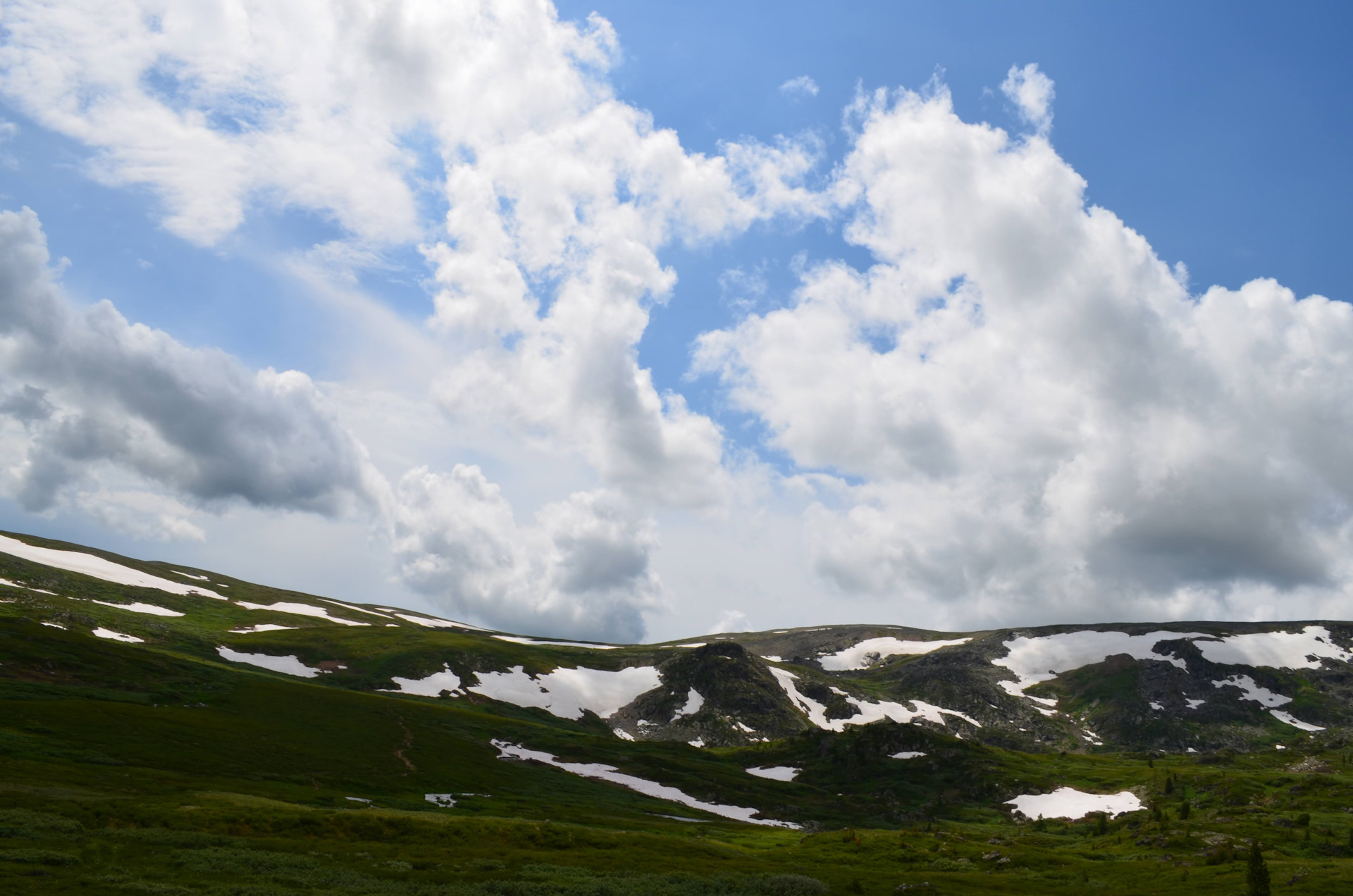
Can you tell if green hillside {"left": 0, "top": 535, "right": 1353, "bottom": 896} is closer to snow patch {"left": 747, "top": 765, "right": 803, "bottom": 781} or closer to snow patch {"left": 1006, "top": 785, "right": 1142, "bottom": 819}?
snow patch {"left": 747, "top": 765, "right": 803, "bottom": 781}

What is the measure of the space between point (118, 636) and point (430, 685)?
208 ft

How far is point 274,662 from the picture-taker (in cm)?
17500

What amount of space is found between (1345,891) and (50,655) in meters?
138

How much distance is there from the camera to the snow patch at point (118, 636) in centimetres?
14712

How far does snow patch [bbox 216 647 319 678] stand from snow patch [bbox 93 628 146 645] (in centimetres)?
1648

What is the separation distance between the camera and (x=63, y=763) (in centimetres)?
6650

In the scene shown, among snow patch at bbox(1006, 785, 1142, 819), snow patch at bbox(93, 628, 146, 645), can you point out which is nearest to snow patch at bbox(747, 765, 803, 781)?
snow patch at bbox(1006, 785, 1142, 819)

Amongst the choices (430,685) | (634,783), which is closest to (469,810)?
(634,783)

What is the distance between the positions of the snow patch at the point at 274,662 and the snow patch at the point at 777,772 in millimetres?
99872

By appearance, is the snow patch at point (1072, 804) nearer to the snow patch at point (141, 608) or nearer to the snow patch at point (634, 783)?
the snow patch at point (634, 783)

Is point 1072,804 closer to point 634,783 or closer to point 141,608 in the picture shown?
point 634,783

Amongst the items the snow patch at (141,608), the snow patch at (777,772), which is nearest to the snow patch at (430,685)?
the snow patch at (141,608)

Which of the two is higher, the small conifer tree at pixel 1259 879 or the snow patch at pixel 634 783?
the small conifer tree at pixel 1259 879

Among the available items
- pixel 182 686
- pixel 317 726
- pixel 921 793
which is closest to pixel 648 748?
pixel 921 793
